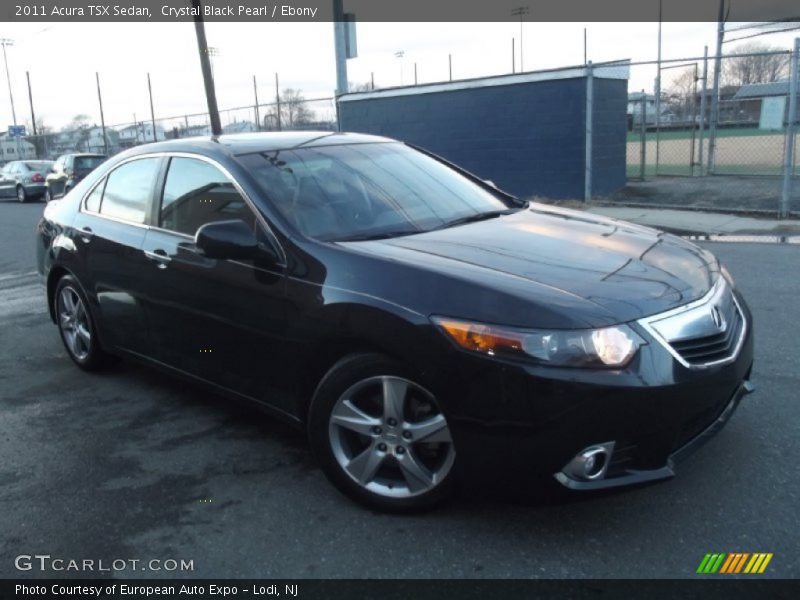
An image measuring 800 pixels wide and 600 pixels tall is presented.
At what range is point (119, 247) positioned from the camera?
4648mm

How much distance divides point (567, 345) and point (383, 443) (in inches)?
35.7

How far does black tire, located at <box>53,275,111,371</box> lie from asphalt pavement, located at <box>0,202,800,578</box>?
20.3 inches

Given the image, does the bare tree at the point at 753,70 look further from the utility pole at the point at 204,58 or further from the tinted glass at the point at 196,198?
the tinted glass at the point at 196,198

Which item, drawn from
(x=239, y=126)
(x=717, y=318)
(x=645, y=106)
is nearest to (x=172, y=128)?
(x=239, y=126)

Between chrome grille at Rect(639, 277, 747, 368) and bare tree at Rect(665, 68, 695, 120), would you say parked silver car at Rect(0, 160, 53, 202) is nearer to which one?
bare tree at Rect(665, 68, 695, 120)

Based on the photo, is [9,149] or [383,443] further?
[9,149]

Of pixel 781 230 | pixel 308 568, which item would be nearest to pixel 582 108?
pixel 781 230

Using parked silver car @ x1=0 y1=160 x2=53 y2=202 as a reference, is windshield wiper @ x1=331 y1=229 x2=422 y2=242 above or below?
above

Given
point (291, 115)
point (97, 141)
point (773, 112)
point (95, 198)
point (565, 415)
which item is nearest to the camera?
point (565, 415)

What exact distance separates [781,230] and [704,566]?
914cm

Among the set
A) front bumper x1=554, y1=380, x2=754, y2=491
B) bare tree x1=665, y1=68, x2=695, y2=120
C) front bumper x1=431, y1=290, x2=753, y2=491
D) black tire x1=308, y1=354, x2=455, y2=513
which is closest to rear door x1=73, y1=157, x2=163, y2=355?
black tire x1=308, y1=354, x2=455, y2=513

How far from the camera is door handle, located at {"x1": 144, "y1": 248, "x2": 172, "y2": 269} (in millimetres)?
4230

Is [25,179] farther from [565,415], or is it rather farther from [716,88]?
[565,415]
